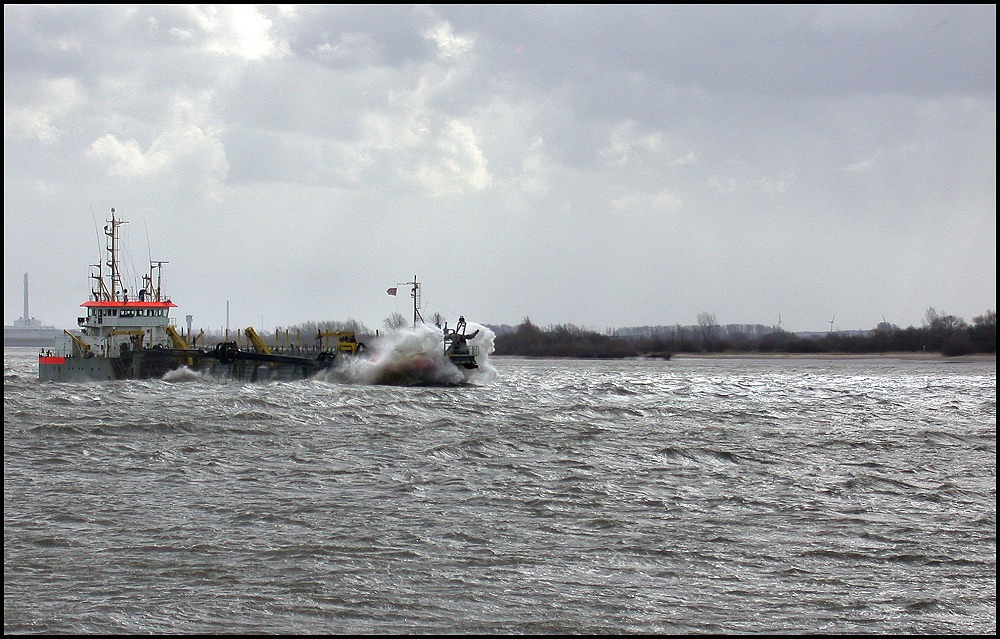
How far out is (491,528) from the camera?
14.5m

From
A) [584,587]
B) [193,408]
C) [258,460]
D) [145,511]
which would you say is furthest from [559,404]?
[584,587]

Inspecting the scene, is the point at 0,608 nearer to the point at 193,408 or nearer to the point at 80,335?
the point at 193,408

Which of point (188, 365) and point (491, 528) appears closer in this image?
point (491, 528)

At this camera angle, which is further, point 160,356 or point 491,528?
point 160,356

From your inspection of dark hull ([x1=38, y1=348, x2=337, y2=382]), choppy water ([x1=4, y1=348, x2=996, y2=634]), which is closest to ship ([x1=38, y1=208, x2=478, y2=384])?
dark hull ([x1=38, y1=348, x2=337, y2=382])

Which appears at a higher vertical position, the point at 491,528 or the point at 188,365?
the point at 188,365

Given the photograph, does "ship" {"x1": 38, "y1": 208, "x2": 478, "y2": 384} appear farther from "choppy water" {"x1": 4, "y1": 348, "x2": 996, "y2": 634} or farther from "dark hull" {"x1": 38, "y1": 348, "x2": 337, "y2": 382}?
"choppy water" {"x1": 4, "y1": 348, "x2": 996, "y2": 634}

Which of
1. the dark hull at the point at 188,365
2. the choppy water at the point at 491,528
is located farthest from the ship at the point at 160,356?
the choppy water at the point at 491,528

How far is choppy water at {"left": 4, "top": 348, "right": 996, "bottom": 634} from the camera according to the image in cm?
1033

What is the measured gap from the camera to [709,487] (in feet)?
60.6

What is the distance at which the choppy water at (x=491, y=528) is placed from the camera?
10.3 m

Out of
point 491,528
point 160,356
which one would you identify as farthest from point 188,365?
point 491,528

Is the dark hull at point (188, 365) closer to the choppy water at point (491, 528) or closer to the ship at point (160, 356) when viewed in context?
the ship at point (160, 356)

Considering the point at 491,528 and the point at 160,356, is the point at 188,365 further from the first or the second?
the point at 491,528
